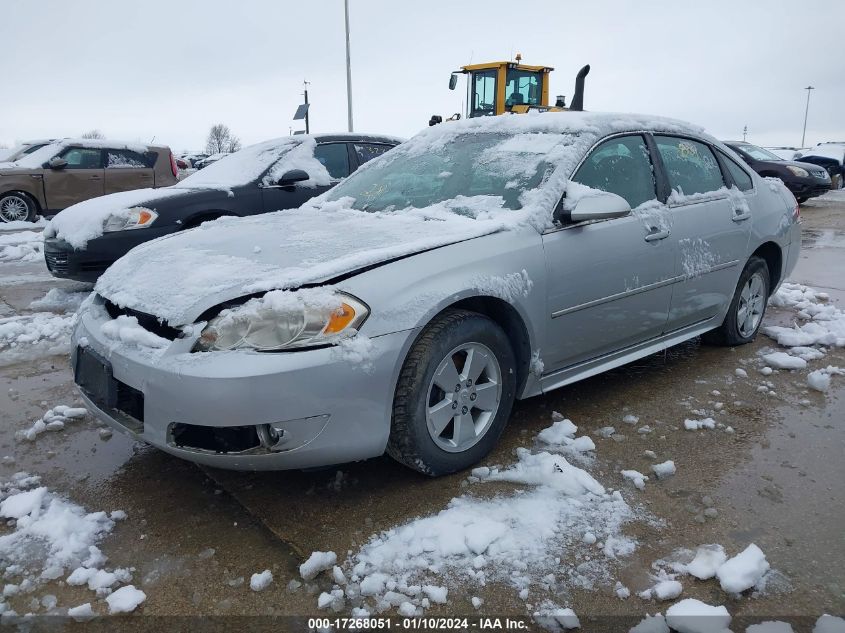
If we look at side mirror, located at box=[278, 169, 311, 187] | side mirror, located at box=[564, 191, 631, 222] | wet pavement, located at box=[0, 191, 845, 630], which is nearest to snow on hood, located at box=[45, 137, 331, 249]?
side mirror, located at box=[278, 169, 311, 187]

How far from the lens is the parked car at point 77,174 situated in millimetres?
11430

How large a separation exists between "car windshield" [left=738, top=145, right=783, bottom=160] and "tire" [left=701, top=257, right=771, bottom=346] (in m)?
12.0

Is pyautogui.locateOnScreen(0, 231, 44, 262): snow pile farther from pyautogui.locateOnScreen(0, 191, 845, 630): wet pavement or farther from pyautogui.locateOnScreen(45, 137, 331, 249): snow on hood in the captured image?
pyautogui.locateOnScreen(0, 191, 845, 630): wet pavement

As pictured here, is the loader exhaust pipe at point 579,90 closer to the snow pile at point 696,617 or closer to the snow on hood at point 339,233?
the snow on hood at point 339,233

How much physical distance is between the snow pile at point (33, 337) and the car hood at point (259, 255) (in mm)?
1822

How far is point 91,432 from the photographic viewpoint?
10.7 feet

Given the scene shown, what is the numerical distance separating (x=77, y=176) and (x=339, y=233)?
10433mm

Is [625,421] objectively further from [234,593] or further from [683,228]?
[234,593]

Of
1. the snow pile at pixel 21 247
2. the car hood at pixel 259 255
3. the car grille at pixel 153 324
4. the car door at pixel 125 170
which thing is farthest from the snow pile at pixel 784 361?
the car door at pixel 125 170

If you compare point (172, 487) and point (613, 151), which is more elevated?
point (613, 151)

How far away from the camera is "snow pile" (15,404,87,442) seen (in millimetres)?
3197

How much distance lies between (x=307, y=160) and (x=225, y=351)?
447 cm

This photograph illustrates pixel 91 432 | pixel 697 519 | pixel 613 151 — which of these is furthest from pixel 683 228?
pixel 91 432

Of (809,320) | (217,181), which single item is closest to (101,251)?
(217,181)
